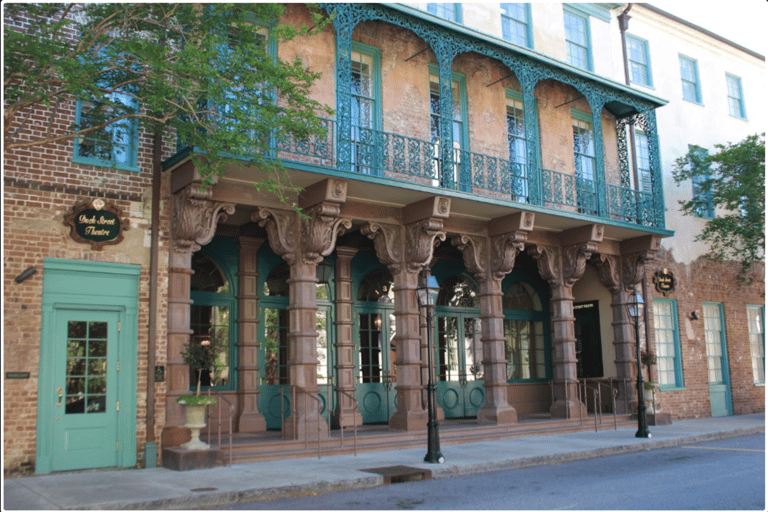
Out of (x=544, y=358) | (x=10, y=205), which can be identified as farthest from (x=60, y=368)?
(x=544, y=358)

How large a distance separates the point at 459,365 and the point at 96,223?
31.5 feet

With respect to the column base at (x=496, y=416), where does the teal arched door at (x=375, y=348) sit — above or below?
above

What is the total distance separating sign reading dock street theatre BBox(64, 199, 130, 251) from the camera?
10586mm

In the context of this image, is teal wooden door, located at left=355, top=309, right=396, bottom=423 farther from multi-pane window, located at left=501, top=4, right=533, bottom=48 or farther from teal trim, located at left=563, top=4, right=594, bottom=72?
teal trim, located at left=563, top=4, right=594, bottom=72

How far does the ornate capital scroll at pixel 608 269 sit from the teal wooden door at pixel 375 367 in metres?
5.54

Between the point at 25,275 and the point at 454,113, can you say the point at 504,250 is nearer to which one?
the point at 454,113

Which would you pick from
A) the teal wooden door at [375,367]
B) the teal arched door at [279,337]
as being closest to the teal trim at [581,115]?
the teal wooden door at [375,367]

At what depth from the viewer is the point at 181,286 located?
11.4 metres

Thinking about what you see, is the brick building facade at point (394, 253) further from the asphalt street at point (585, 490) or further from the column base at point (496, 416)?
the asphalt street at point (585, 490)

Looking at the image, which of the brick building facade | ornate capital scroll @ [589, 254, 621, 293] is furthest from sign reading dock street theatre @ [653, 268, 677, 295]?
ornate capital scroll @ [589, 254, 621, 293]

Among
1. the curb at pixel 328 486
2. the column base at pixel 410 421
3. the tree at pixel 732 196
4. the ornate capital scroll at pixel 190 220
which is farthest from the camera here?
the tree at pixel 732 196

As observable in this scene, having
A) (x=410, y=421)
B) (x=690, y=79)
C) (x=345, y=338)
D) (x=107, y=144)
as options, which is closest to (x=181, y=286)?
(x=107, y=144)

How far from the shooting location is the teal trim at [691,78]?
21.5m

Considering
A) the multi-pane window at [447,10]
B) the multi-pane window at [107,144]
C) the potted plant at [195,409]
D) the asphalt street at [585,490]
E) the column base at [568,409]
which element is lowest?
the asphalt street at [585,490]
